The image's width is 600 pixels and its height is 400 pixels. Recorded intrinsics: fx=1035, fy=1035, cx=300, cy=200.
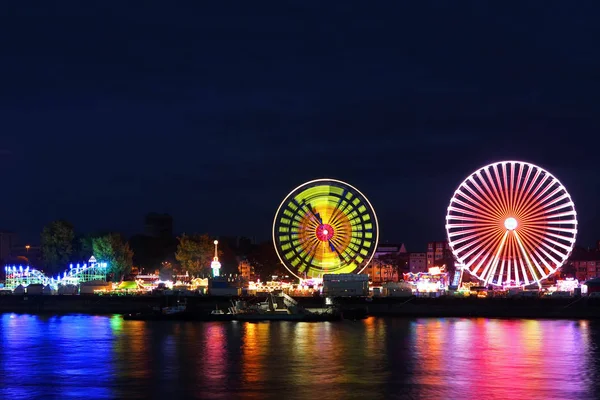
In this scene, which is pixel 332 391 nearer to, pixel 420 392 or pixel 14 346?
pixel 420 392

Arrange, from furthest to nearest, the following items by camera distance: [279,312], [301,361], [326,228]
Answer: [326,228], [279,312], [301,361]

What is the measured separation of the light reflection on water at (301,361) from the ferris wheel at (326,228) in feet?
108

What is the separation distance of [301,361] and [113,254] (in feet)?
341

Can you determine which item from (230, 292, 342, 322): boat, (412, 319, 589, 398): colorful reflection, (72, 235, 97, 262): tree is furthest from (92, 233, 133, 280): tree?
(412, 319, 589, 398): colorful reflection

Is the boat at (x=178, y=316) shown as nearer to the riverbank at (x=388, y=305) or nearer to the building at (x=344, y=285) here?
the riverbank at (x=388, y=305)

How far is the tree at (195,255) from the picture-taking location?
563 ft

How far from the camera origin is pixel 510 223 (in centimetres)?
11362

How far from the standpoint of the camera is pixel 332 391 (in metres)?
55.1

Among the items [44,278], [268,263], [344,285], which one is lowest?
[344,285]

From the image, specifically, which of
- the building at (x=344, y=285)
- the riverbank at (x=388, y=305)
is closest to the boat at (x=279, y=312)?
the riverbank at (x=388, y=305)

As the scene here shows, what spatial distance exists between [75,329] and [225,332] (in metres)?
14.2

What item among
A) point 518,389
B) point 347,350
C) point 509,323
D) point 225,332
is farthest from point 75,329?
point 518,389

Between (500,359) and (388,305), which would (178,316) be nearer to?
(388,305)

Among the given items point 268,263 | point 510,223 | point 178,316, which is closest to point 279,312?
point 178,316
